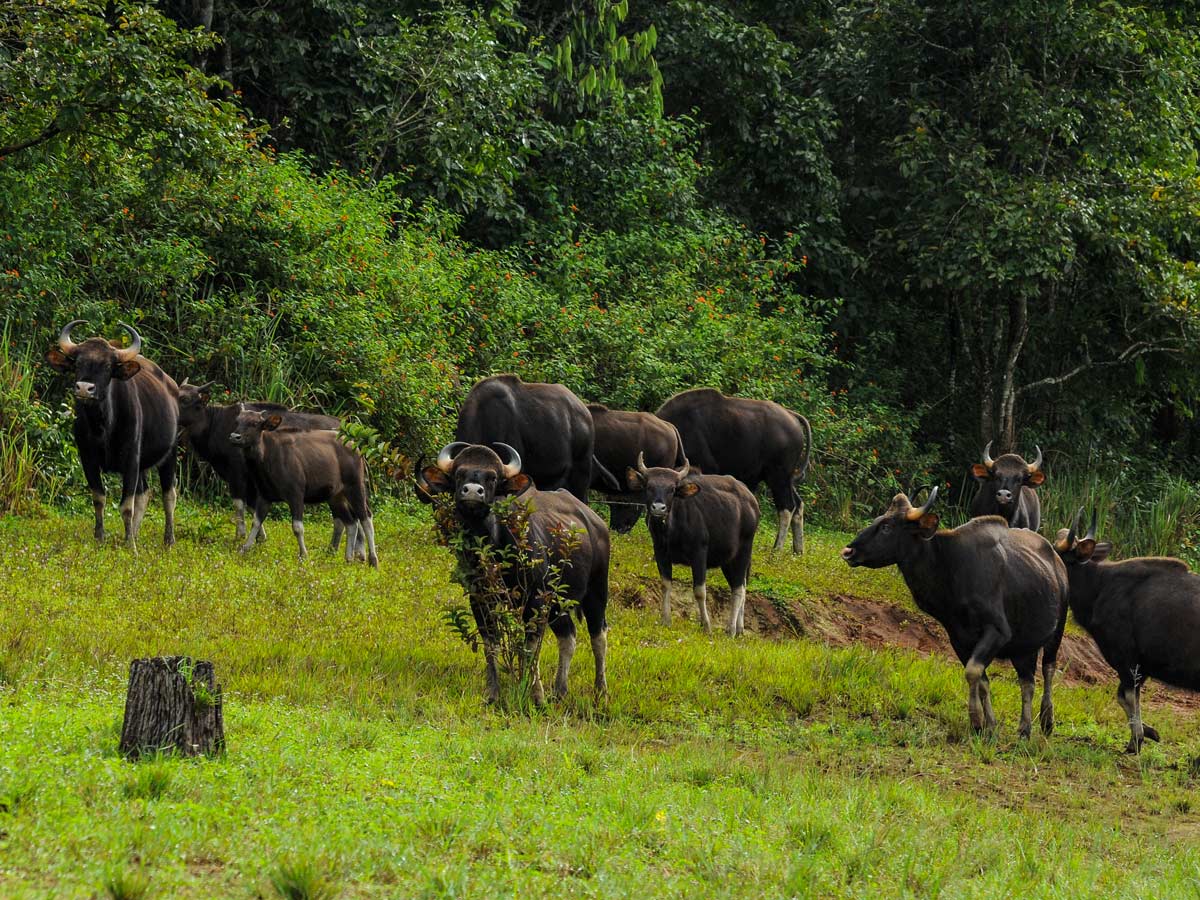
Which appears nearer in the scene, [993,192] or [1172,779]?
[1172,779]

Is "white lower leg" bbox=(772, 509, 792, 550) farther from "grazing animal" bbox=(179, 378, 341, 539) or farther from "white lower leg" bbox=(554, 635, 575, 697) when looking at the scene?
"white lower leg" bbox=(554, 635, 575, 697)

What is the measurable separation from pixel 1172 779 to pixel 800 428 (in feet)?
30.4

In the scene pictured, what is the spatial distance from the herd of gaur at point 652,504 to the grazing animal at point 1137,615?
0.01 meters

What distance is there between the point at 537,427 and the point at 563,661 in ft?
16.4

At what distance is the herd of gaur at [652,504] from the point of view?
1038 cm

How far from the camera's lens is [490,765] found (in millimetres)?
7578

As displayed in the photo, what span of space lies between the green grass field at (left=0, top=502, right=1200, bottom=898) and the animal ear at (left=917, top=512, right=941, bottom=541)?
1.44 m

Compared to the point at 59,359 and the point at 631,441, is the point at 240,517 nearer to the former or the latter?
the point at 59,359

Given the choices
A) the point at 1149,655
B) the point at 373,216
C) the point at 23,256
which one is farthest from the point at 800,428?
the point at 23,256

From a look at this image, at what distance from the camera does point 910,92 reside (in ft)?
86.8

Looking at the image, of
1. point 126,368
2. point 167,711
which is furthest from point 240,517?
point 167,711

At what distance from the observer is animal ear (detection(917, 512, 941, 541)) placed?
10875 mm

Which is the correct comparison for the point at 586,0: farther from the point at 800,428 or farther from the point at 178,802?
A: the point at 178,802

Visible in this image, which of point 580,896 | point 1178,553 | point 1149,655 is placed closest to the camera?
point 580,896
